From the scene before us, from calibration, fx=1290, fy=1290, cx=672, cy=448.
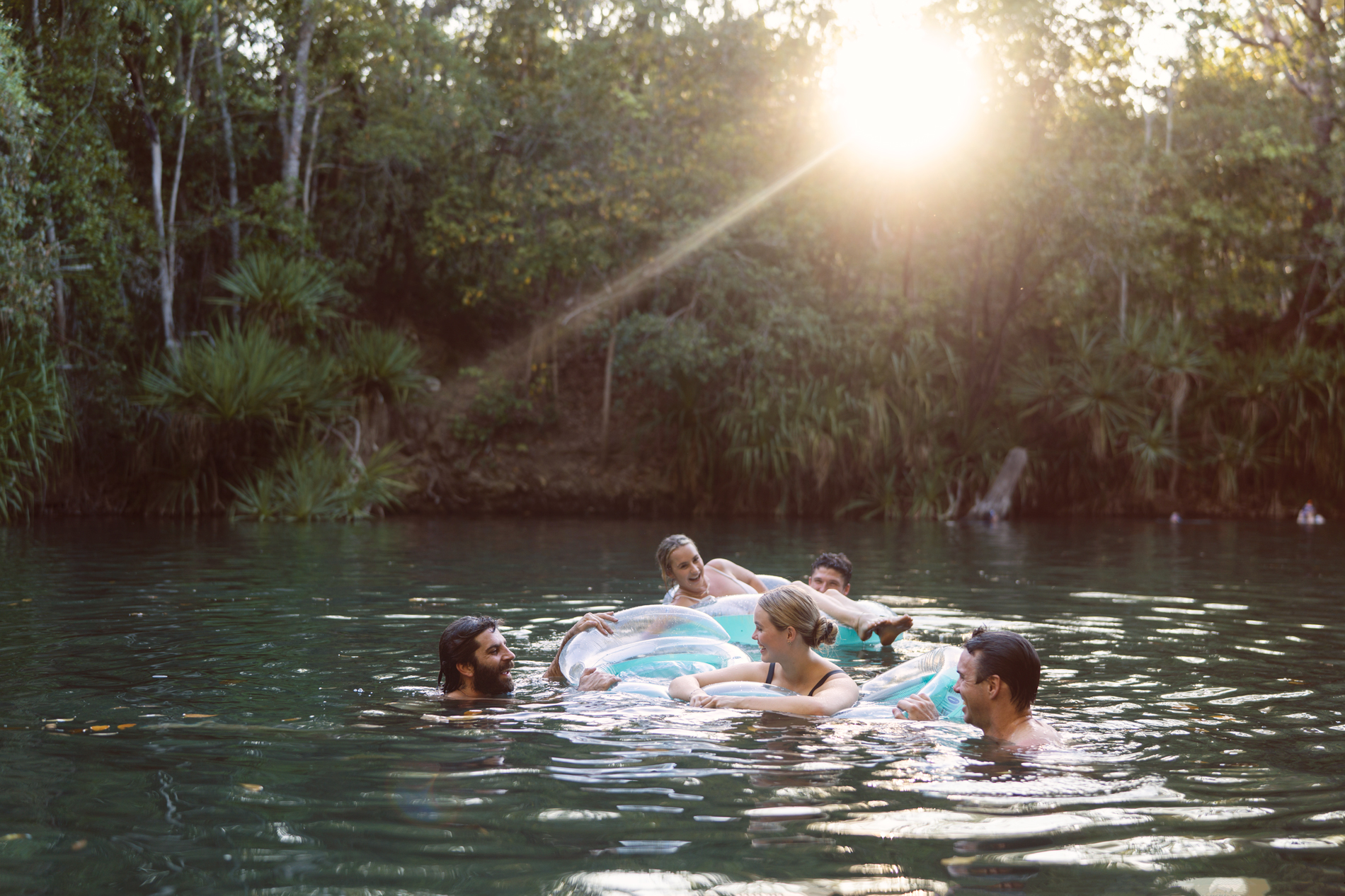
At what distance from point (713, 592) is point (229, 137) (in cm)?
1769

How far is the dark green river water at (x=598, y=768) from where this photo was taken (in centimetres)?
364

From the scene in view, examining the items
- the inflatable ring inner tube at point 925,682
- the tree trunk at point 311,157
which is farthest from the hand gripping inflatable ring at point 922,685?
the tree trunk at point 311,157

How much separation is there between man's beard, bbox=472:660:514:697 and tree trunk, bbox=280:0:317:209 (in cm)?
1865

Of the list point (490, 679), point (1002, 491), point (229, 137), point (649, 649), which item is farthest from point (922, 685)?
point (229, 137)

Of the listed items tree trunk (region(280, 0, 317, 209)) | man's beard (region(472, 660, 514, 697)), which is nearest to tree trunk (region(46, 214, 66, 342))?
tree trunk (region(280, 0, 317, 209))

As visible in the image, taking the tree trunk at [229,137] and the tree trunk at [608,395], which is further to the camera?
the tree trunk at [608,395]

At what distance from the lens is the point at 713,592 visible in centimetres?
957

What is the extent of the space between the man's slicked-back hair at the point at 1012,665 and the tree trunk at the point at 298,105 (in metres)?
20.2

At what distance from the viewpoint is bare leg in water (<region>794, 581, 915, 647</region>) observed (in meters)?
8.33

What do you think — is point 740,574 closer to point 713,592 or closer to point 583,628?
point 713,592

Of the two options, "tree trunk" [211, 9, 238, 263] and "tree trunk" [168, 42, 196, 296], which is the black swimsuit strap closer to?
"tree trunk" [211, 9, 238, 263]

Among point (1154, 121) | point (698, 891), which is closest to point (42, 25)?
point (698, 891)

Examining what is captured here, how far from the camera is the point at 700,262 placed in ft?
82.2

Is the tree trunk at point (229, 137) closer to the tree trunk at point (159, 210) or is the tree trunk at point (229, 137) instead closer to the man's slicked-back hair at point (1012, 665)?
the tree trunk at point (159, 210)
